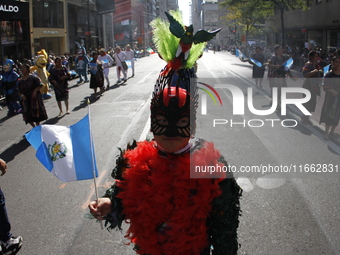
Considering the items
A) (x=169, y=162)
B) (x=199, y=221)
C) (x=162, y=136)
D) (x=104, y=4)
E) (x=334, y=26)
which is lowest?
(x=199, y=221)

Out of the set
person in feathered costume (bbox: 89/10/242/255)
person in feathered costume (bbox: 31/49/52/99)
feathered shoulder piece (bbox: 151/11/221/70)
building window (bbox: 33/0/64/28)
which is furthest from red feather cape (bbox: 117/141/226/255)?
building window (bbox: 33/0/64/28)

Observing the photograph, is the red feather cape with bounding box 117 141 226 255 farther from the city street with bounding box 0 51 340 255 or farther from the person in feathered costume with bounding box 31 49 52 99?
the person in feathered costume with bounding box 31 49 52 99

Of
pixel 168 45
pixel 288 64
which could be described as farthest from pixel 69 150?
pixel 288 64

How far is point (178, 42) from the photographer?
2320mm

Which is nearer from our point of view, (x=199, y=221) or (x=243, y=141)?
(x=199, y=221)

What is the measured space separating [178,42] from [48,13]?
3392 centimetres

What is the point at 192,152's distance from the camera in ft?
7.68

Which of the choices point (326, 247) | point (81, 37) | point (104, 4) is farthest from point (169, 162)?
point (104, 4)

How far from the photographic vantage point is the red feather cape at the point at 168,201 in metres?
2.21

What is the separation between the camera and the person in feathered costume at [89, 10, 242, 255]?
2215 millimetres

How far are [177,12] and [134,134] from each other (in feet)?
20.1

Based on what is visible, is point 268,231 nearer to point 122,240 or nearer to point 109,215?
point 122,240

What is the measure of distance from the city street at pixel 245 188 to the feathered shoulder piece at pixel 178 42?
2.23 metres

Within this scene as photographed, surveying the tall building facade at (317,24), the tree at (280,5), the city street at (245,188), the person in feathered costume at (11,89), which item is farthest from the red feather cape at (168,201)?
the tall building facade at (317,24)
